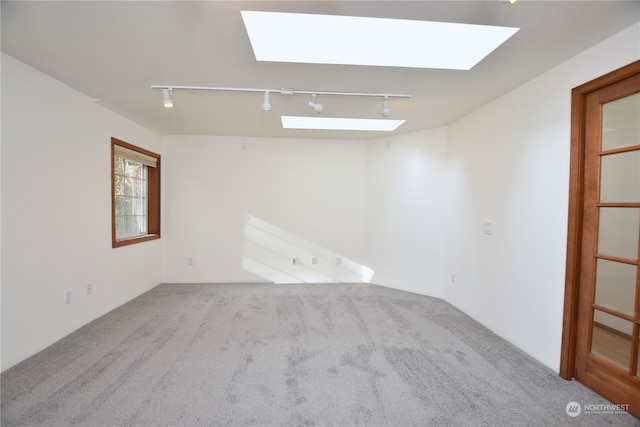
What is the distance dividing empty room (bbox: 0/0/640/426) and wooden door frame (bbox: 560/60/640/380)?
15 millimetres

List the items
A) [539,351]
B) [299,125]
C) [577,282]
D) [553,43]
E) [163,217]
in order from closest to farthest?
[553,43], [577,282], [539,351], [299,125], [163,217]

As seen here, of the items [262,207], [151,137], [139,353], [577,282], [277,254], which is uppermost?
[151,137]

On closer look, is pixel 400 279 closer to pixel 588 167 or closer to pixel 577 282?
pixel 577 282

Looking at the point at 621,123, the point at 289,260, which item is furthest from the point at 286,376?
the point at 621,123

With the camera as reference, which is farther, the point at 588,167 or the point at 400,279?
the point at 400,279

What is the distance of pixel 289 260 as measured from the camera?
488 centimetres

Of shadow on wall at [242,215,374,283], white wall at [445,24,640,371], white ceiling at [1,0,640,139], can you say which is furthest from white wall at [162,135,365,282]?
white wall at [445,24,640,371]

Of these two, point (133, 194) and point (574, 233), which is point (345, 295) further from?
point (133, 194)

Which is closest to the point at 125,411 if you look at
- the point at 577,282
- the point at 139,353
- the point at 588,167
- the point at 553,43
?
the point at 139,353

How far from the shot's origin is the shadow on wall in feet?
15.9

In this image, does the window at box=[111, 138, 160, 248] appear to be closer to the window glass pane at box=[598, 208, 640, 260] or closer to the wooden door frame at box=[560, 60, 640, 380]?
the wooden door frame at box=[560, 60, 640, 380]

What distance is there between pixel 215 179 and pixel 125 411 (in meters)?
3.54

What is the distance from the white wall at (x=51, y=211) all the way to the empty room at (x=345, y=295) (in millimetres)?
18

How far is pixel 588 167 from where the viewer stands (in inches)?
82.0
